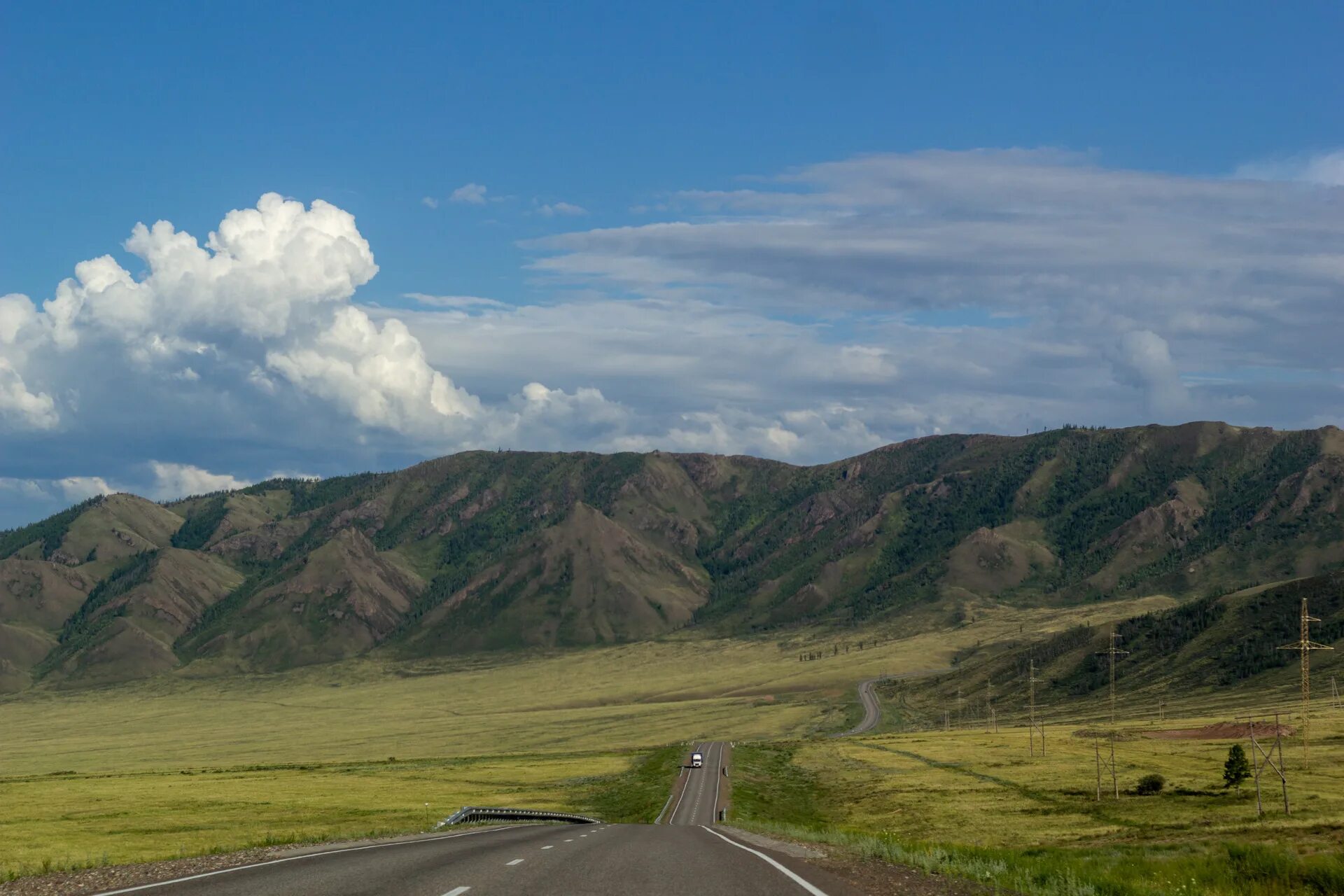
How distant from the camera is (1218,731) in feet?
523

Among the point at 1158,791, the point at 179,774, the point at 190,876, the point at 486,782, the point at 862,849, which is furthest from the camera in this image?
the point at 179,774

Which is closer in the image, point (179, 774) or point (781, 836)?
point (781, 836)

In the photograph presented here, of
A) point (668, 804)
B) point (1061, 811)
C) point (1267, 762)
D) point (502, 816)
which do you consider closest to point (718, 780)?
point (668, 804)

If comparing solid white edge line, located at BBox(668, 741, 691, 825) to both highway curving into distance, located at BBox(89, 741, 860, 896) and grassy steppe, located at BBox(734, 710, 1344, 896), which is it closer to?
grassy steppe, located at BBox(734, 710, 1344, 896)

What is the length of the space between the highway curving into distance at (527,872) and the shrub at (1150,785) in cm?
7497

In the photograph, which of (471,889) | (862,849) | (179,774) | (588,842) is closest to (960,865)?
(862,849)

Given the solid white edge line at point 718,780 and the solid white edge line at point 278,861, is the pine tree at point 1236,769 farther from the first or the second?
the solid white edge line at point 278,861

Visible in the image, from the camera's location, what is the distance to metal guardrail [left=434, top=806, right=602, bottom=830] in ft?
199

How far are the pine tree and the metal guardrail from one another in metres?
54.7

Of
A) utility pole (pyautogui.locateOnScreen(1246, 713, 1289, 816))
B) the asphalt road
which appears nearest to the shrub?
utility pole (pyautogui.locateOnScreen(1246, 713, 1289, 816))

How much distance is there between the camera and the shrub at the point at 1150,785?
10056 cm

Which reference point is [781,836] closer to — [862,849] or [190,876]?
[862,849]

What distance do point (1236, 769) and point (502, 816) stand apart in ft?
207

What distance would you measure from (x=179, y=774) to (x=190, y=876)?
143137 millimetres
